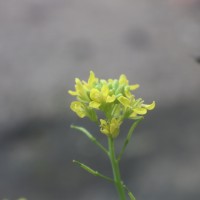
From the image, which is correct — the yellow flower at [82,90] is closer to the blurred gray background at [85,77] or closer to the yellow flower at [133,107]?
the yellow flower at [133,107]

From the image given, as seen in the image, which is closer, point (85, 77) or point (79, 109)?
point (79, 109)

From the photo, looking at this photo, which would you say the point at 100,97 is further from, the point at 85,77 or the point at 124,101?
the point at 85,77

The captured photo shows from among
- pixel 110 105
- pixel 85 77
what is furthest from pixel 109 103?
pixel 85 77

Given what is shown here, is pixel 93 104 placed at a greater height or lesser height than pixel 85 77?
lesser

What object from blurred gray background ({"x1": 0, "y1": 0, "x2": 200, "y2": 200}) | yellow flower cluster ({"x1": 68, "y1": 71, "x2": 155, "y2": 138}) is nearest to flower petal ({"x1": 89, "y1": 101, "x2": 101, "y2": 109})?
yellow flower cluster ({"x1": 68, "y1": 71, "x2": 155, "y2": 138})

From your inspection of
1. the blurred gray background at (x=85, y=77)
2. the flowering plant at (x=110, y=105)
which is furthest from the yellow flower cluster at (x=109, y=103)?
the blurred gray background at (x=85, y=77)

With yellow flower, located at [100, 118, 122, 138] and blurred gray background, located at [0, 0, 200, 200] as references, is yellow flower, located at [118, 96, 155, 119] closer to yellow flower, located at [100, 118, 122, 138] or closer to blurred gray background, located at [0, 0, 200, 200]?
yellow flower, located at [100, 118, 122, 138]
